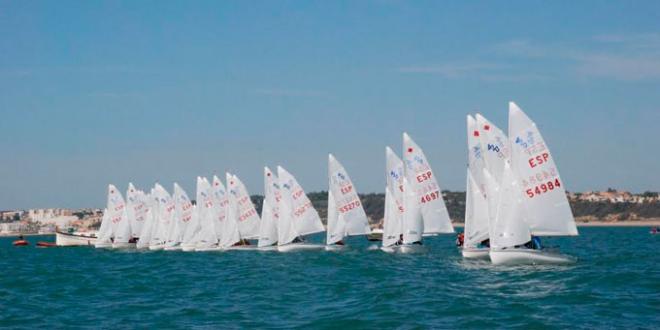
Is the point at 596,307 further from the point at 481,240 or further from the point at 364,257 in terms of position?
the point at 364,257

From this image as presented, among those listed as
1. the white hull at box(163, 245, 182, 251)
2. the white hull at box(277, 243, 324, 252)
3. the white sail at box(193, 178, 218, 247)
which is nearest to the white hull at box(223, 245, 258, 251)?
the white sail at box(193, 178, 218, 247)

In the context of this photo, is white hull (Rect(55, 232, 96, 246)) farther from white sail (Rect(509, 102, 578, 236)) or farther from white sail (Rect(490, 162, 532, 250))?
white sail (Rect(509, 102, 578, 236))

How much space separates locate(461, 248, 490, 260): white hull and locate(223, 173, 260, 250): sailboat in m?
26.2

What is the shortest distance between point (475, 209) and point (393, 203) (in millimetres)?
10246

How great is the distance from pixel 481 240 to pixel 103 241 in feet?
178

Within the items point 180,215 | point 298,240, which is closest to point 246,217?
point 298,240

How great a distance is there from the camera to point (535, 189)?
4497 cm

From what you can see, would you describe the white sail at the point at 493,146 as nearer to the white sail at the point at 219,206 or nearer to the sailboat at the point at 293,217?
the sailboat at the point at 293,217

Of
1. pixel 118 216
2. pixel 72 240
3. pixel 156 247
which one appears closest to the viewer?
pixel 156 247

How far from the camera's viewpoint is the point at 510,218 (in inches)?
1761

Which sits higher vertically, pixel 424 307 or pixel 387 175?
pixel 387 175

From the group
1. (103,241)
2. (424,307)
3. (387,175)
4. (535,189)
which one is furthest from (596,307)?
(103,241)

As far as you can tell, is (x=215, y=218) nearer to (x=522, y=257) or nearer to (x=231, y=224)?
(x=231, y=224)

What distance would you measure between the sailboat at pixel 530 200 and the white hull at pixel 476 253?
20.5 feet
